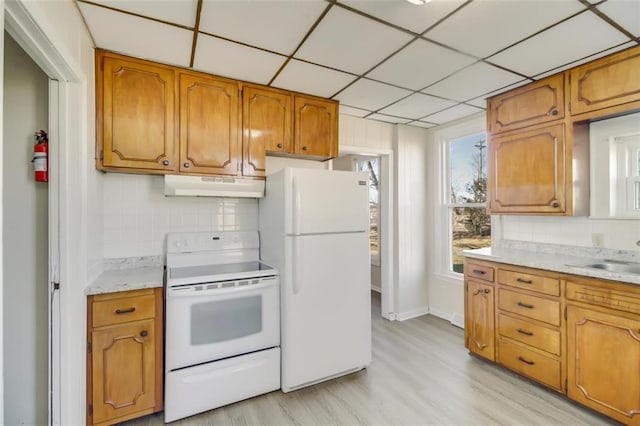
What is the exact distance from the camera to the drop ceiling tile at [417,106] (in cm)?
295

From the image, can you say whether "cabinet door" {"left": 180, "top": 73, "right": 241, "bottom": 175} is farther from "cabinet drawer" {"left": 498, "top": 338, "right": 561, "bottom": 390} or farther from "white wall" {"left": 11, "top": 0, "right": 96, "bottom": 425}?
"cabinet drawer" {"left": 498, "top": 338, "right": 561, "bottom": 390}

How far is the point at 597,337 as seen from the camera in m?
1.99

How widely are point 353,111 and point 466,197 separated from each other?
1.69m

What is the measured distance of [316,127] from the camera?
292cm

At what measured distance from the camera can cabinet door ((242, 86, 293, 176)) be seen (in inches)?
103

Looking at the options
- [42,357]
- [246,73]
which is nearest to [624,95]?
[246,73]

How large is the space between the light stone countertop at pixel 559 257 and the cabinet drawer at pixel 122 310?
259 cm

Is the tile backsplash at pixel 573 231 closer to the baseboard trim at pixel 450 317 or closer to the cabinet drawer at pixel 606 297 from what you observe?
the cabinet drawer at pixel 606 297

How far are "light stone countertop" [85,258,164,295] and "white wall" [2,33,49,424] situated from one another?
280 mm

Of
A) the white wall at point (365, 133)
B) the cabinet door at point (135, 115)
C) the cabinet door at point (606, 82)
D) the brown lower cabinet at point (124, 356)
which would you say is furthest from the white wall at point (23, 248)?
the cabinet door at point (606, 82)

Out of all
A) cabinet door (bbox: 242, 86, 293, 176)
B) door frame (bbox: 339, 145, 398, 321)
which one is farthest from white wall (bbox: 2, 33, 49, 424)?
door frame (bbox: 339, 145, 398, 321)

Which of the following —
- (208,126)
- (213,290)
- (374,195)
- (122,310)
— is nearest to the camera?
(122,310)

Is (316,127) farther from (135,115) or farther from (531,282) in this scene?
(531,282)

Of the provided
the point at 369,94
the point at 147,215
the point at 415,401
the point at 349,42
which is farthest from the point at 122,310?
the point at 369,94
